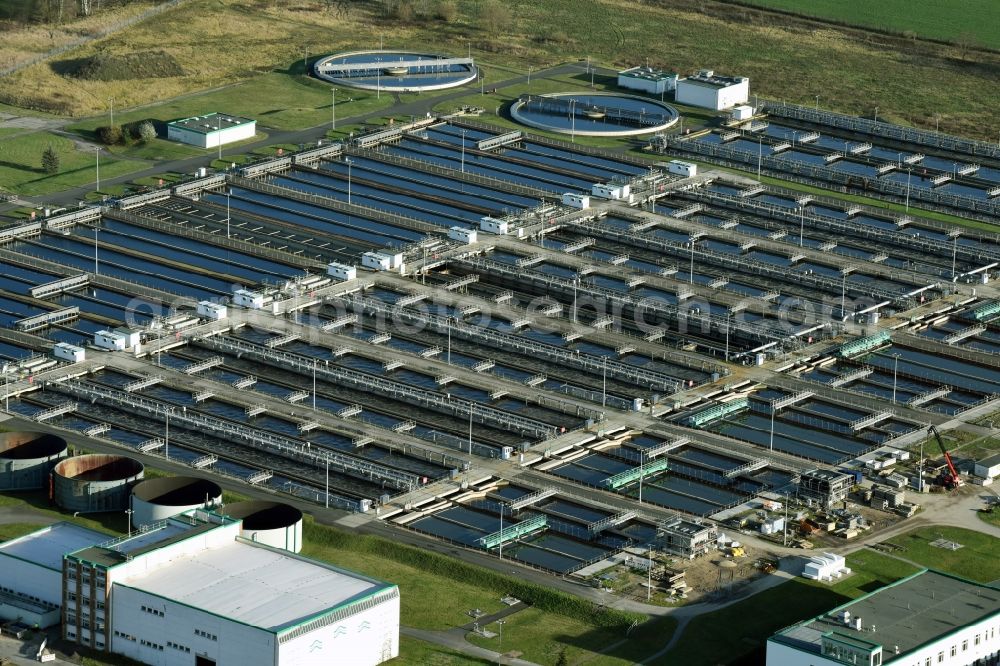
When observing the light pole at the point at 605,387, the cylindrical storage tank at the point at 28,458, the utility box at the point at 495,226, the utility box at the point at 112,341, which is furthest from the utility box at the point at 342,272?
the cylindrical storage tank at the point at 28,458

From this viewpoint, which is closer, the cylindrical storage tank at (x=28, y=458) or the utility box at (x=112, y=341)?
the cylindrical storage tank at (x=28, y=458)

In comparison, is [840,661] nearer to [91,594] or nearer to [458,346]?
[91,594]

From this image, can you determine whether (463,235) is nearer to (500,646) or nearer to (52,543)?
(52,543)

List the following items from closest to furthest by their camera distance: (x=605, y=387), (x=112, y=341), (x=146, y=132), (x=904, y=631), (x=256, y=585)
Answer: (x=904, y=631)
(x=256, y=585)
(x=605, y=387)
(x=112, y=341)
(x=146, y=132)

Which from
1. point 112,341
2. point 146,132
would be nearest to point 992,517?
point 112,341

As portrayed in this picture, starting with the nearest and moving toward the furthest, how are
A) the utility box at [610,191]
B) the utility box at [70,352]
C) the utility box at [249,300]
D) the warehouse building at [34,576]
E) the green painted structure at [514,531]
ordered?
the warehouse building at [34,576], the green painted structure at [514,531], the utility box at [70,352], the utility box at [249,300], the utility box at [610,191]

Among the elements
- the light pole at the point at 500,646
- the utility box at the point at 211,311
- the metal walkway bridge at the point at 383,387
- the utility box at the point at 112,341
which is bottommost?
the light pole at the point at 500,646

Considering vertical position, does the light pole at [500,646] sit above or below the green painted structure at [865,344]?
below

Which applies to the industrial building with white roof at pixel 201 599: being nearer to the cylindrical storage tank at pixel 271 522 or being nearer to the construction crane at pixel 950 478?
the cylindrical storage tank at pixel 271 522
